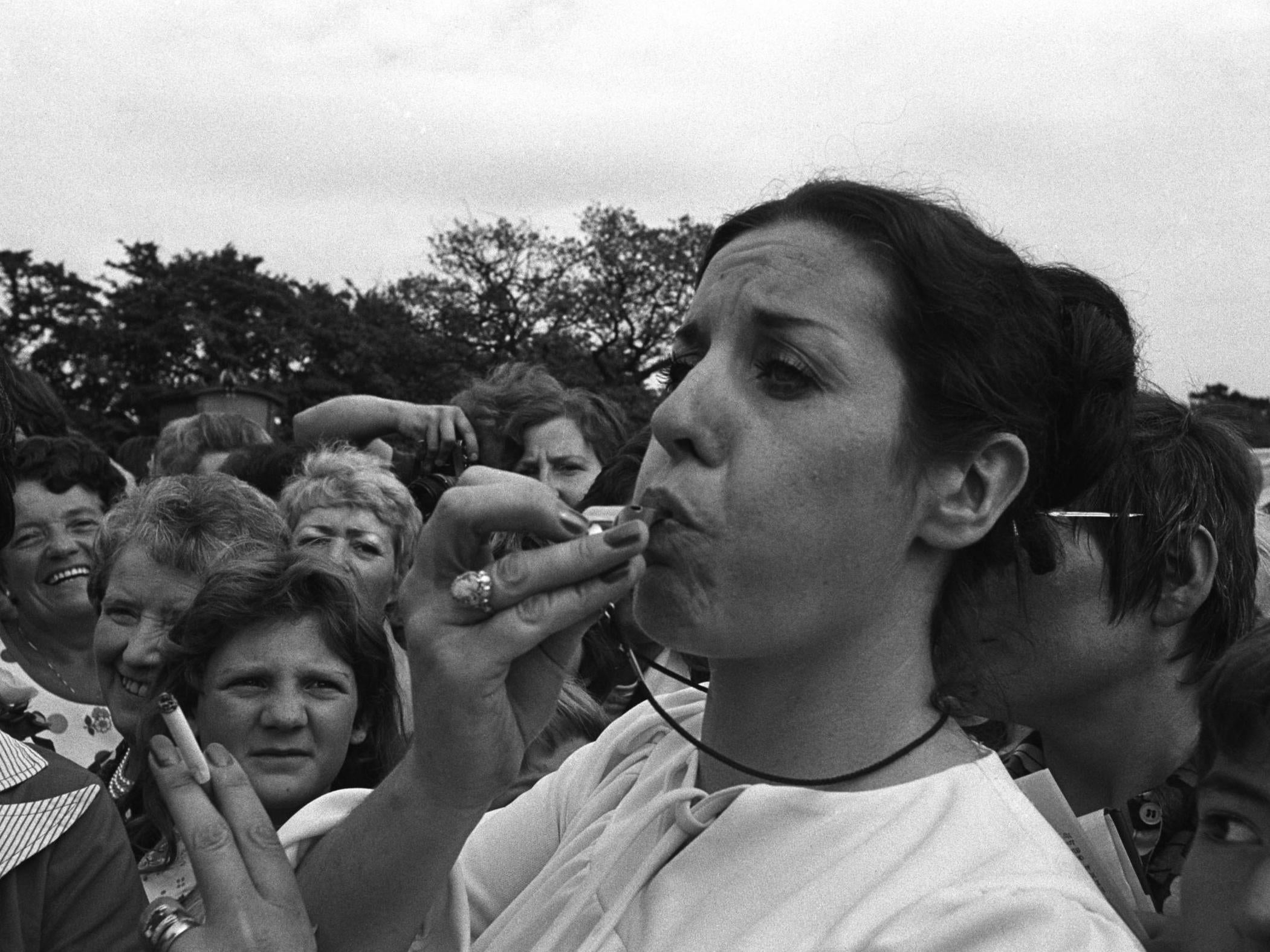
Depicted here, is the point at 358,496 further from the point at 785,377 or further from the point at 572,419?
the point at 785,377

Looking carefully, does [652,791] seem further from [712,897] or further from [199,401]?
[199,401]

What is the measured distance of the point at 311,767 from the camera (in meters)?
3.23

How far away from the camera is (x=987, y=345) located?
1.86 m

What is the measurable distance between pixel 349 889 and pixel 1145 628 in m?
1.57

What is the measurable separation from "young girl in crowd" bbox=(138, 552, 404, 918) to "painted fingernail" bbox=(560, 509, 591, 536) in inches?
70.1

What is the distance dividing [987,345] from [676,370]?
1.59 ft

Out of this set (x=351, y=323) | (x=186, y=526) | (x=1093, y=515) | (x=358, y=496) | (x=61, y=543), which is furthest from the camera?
(x=351, y=323)

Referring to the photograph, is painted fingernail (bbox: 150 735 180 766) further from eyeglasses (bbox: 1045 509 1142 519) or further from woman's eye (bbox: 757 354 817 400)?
eyeglasses (bbox: 1045 509 1142 519)

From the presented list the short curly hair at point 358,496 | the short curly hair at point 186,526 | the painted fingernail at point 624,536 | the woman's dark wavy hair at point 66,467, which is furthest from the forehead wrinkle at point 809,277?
the woman's dark wavy hair at point 66,467

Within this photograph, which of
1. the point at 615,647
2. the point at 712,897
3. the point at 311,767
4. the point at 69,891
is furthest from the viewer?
the point at 615,647

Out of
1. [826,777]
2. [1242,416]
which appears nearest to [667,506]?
[826,777]

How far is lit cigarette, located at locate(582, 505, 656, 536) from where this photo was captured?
1734mm

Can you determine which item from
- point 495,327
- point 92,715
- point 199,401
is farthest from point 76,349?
point 92,715

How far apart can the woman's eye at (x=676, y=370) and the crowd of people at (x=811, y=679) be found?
21 millimetres
